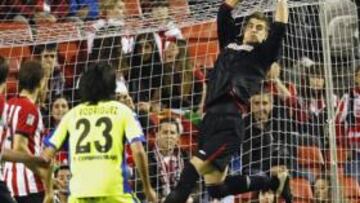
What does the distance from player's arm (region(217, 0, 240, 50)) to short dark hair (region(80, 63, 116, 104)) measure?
163 cm

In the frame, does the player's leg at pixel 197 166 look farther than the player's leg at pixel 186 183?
No

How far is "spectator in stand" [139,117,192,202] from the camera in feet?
33.3

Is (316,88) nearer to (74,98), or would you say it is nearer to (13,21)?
(74,98)

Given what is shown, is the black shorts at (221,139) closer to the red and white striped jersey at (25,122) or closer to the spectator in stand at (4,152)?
the red and white striped jersey at (25,122)

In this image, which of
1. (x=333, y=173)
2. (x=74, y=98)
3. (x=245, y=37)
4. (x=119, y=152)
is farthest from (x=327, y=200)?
(x=119, y=152)

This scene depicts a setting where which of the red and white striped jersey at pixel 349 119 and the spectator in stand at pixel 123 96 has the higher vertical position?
the spectator in stand at pixel 123 96

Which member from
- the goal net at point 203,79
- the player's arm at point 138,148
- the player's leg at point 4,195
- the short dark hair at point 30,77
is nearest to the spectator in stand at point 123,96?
the goal net at point 203,79

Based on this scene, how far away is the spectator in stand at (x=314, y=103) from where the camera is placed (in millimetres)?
10391

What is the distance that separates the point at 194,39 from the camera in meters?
11.8

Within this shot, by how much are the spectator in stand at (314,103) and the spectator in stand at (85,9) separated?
279 cm

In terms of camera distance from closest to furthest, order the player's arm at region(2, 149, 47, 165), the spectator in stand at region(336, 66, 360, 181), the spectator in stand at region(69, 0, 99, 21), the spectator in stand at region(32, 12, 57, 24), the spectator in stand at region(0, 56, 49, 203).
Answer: the player's arm at region(2, 149, 47, 165) → the spectator in stand at region(0, 56, 49, 203) → the spectator in stand at region(336, 66, 360, 181) → the spectator in stand at region(32, 12, 57, 24) → the spectator in stand at region(69, 0, 99, 21)

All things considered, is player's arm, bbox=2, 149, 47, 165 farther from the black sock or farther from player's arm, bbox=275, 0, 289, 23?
player's arm, bbox=275, 0, 289, 23

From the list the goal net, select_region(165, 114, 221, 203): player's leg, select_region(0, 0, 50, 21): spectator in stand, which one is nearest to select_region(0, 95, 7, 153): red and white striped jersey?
select_region(165, 114, 221, 203): player's leg

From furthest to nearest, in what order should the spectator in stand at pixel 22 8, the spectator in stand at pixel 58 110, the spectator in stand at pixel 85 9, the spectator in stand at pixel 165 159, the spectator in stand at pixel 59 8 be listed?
the spectator in stand at pixel 59 8
the spectator in stand at pixel 22 8
the spectator in stand at pixel 85 9
the spectator in stand at pixel 58 110
the spectator in stand at pixel 165 159
